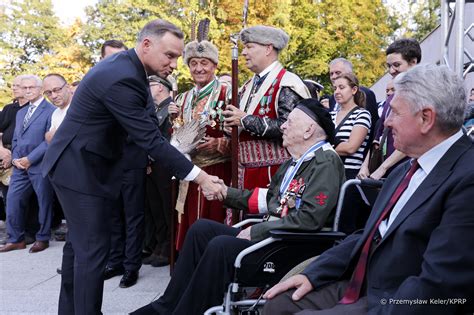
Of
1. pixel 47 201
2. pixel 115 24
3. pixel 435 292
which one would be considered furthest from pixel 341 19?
pixel 435 292

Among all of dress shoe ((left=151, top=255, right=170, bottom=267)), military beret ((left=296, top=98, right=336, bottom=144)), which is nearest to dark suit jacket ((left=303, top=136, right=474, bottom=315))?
military beret ((left=296, top=98, right=336, bottom=144))

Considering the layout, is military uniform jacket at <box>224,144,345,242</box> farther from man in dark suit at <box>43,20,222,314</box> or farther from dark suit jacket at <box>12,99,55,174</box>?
dark suit jacket at <box>12,99,55,174</box>

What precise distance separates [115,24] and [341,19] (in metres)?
11.0

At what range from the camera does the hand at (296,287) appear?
2.22 m

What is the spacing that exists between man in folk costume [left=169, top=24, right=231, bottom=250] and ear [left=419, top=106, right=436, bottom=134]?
8.21 feet

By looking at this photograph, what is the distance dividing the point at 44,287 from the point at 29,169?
2.02 m

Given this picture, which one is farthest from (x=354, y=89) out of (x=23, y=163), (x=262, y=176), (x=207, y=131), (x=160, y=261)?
(x=23, y=163)

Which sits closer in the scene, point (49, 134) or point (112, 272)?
point (112, 272)

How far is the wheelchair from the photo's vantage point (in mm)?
2633

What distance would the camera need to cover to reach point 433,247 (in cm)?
174

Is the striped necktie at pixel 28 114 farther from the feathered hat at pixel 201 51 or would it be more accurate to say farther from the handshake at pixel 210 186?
the handshake at pixel 210 186

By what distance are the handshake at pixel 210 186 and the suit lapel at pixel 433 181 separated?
1503mm

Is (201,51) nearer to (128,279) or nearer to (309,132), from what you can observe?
(309,132)

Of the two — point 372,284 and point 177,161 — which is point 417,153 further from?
point 177,161
